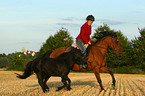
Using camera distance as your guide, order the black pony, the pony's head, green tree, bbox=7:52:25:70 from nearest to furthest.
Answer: the black pony, the pony's head, green tree, bbox=7:52:25:70

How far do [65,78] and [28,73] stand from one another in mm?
2411

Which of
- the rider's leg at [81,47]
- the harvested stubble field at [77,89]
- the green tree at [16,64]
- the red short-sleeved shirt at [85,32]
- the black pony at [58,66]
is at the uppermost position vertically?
the red short-sleeved shirt at [85,32]

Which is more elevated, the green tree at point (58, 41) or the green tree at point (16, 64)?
the green tree at point (58, 41)

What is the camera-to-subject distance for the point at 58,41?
Answer: 45.0 meters

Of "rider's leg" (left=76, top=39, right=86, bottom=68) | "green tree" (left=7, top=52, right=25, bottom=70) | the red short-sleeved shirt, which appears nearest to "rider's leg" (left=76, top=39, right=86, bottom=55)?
"rider's leg" (left=76, top=39, right=86, bottom=68)

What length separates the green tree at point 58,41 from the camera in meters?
43.8

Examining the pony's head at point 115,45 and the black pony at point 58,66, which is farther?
the pony's head at point 115,45

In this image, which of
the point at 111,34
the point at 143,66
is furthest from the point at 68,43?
the point at 111,34

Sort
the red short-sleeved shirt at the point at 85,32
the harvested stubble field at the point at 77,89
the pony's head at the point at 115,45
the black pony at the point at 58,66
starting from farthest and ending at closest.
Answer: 1. the pony's head at the point at 115,45
2. the red short-sleeved shirt at the point at 85,32
3. the black pony at the point at 58,66
4. the harvested stubble field at the point at 77,89

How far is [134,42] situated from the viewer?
39125mm

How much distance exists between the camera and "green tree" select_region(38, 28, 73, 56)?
43.8 metres

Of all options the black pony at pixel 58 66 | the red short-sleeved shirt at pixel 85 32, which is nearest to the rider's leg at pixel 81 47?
the red short-sleeved shirt at pixel 85 32

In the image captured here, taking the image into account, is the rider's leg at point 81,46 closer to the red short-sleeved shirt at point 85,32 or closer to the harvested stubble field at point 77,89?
the red short-sleeved shirt at point 85,32

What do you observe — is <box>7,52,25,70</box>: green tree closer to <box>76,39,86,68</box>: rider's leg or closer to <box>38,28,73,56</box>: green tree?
<box>38,28,73,56</box>: green tree
